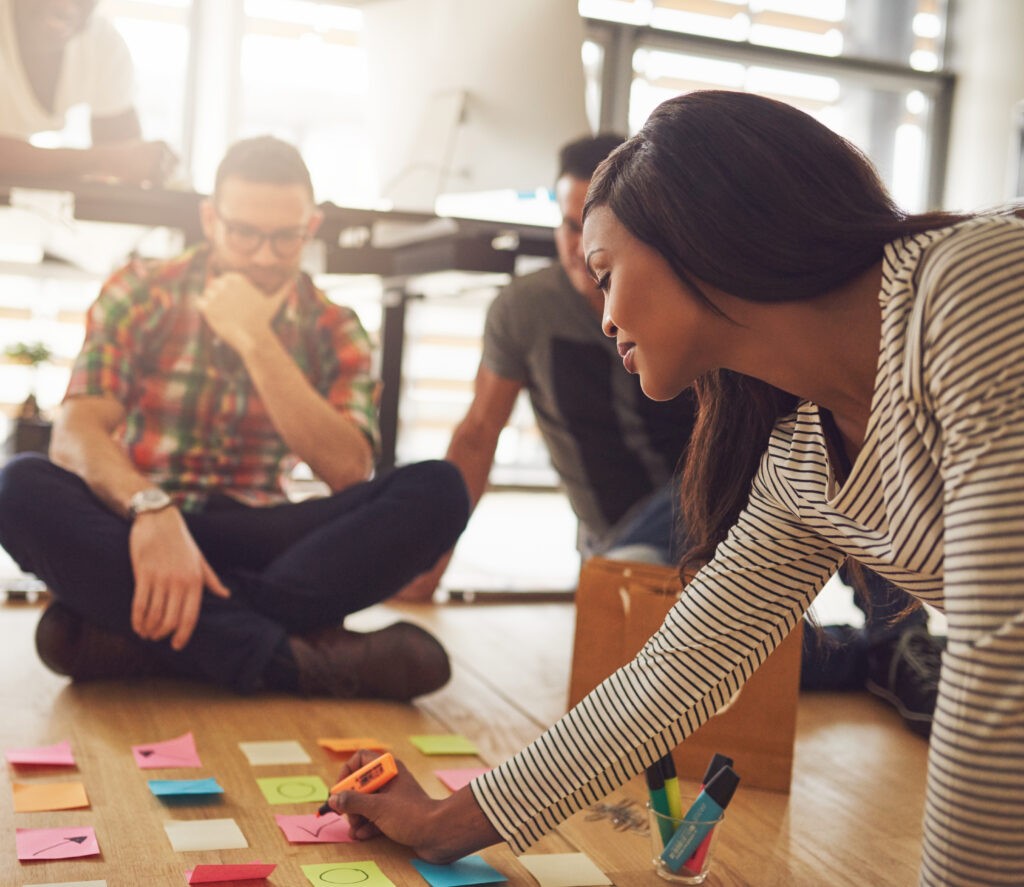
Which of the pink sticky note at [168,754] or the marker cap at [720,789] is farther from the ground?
the marker cap at [720,789]

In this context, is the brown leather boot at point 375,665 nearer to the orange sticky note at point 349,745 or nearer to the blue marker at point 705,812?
the orange sticky note at point 349,745

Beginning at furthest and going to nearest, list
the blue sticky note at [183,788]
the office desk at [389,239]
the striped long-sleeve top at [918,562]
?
the office desk at [389,239] < the blue sticky note at [183,788] < the striped long-sleeve top at [918,562]

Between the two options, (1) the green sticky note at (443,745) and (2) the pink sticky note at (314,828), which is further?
(1) the green sticky note at (443,745)

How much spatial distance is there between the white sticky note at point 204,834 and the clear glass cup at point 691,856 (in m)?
0.42

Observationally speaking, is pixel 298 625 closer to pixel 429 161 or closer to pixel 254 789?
pixel 254 789

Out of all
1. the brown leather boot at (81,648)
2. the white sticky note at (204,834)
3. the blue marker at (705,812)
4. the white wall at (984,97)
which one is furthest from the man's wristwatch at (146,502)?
the white wall at (984,97)

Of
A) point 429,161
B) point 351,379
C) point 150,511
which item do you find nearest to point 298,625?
point 150,511

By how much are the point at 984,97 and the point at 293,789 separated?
13.9 ft

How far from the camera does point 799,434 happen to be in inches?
41.0

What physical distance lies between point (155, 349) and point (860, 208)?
1.37 m

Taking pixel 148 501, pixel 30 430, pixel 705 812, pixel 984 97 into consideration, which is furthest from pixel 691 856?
pixel 984 97

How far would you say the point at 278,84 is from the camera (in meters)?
3.93

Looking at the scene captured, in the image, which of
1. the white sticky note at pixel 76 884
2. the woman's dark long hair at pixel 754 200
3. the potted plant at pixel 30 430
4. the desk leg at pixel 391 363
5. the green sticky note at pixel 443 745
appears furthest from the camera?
the desk leg at pixel 391 363

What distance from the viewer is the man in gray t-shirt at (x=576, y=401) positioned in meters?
2.17
